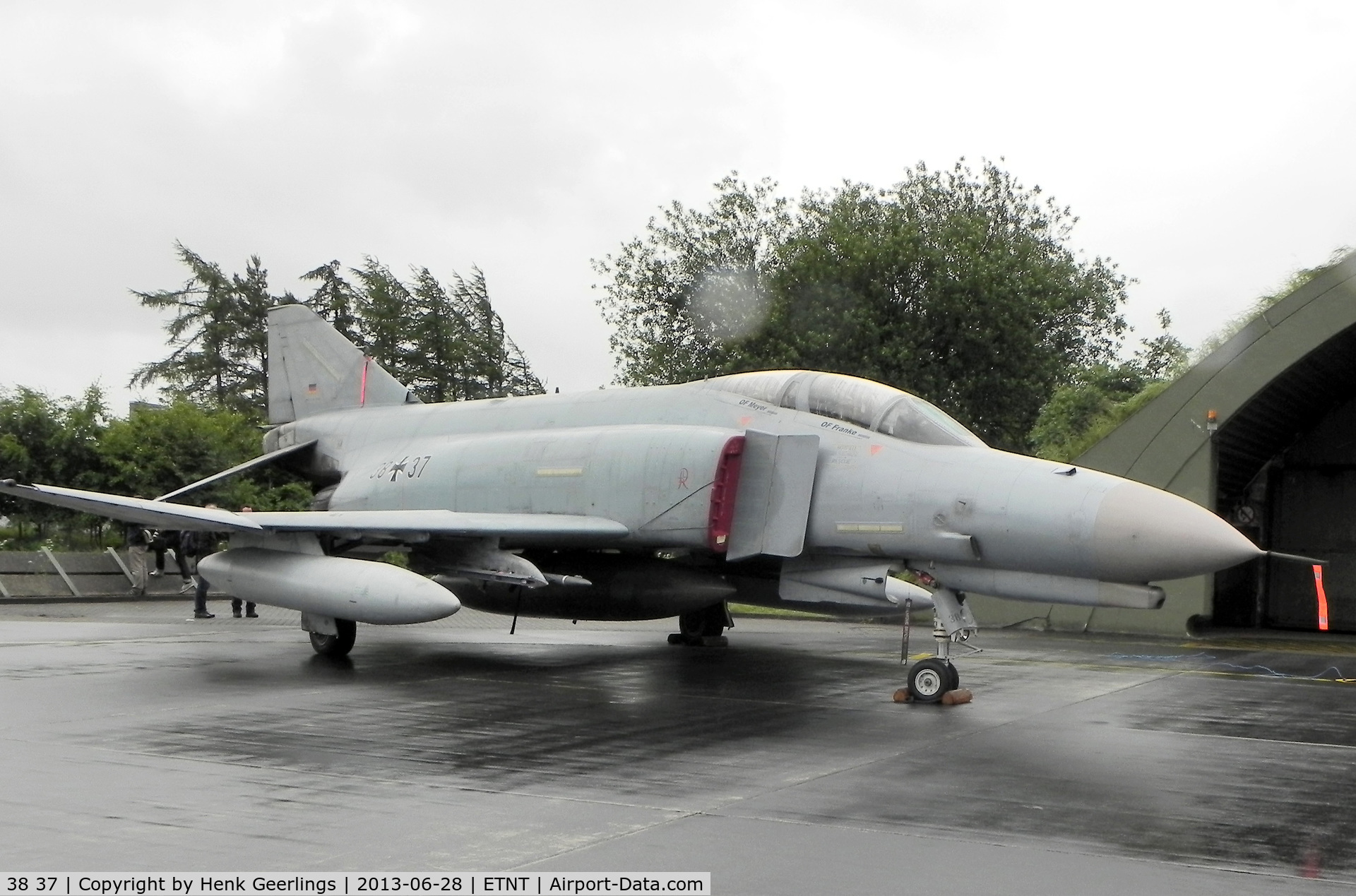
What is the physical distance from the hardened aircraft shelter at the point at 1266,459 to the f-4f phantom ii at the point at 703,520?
20.9ft

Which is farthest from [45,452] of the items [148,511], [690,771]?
[690,771]

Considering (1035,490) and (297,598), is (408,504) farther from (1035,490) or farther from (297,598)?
(1035,490)

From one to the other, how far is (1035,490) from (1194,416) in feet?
29.1

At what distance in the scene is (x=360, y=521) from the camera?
11.6 m

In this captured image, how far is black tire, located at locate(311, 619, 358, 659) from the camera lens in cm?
1245

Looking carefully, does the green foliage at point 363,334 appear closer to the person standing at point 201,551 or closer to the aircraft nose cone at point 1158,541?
the person standing at point 201,551

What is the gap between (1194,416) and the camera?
16984 millimetres

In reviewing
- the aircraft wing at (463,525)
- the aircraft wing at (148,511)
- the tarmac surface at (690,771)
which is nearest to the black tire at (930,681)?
the tarmac surface at (690,771)

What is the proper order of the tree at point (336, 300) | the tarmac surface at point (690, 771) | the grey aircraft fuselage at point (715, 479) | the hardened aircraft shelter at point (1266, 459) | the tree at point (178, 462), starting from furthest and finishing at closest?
the tree at point (336, 300)
the tree at point (178, 462)
the hardened aircraft shelter at point (1266, 459)
the grey aircraft fuselage at point (715, 479)
the tarmac surface at point (690, 771)

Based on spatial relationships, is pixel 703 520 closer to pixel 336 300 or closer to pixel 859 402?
pixel 859 402

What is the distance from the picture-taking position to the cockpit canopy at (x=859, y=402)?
34.0ft

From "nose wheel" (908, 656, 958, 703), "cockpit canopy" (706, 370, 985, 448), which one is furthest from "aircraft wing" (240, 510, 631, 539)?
"nose wheel" (908, 656, 958, 703)

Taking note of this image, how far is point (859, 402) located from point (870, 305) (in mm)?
24652

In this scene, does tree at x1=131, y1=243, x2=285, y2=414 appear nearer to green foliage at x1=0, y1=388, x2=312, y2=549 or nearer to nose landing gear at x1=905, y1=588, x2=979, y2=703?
green foliage at x1=0, y1=388, x2=312, y2=549
